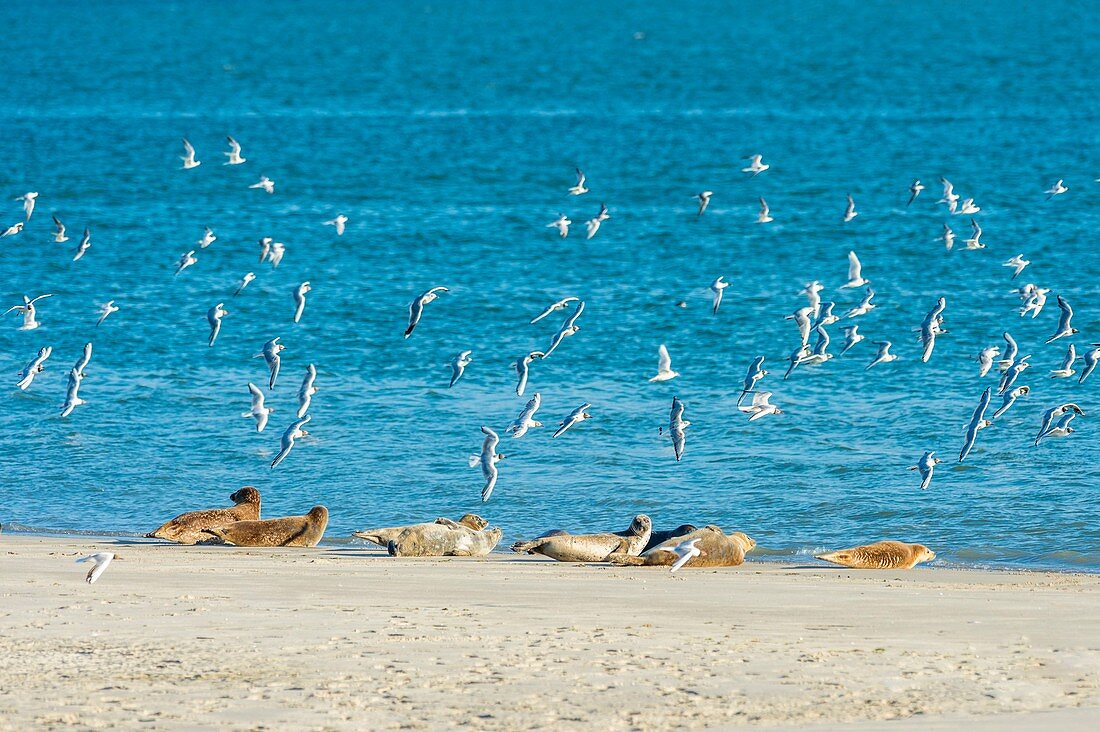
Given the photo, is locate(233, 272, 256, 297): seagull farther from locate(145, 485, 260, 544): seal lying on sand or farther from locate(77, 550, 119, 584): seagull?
locate(77, 550, 119, 584): seagull

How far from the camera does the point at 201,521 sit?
19.7 m

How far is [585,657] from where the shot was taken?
12.9 meters

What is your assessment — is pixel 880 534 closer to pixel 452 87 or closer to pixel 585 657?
pixel 585 657

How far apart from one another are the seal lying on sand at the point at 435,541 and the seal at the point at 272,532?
71 cm

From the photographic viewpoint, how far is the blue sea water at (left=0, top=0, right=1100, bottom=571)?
23.2 m

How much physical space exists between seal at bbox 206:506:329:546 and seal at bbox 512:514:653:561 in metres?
2.37

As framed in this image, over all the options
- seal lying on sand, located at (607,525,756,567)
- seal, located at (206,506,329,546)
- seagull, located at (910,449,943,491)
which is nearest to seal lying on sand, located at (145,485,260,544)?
seal, located at (206,506,329,546)

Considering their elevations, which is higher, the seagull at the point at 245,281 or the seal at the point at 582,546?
the seagull at the point at 245,281

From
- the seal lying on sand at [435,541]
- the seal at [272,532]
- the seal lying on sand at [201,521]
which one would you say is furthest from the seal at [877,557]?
the seal lying on sand at [201,521]

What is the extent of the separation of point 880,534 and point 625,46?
92.4m

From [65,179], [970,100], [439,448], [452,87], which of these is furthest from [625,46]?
[439,448]

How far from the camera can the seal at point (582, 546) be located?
61.5 ft

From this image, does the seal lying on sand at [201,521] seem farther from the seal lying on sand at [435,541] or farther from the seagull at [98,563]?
the seagull at [98,563]

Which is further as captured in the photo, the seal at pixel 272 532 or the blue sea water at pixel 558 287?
the blue sea water at pixel 558 287
